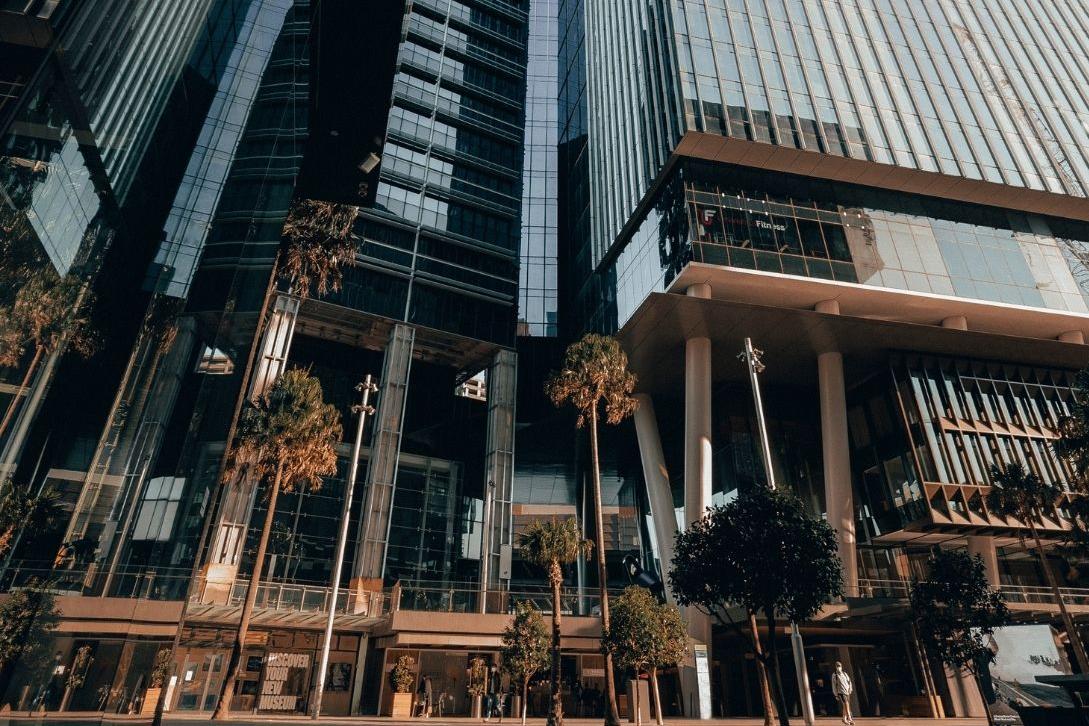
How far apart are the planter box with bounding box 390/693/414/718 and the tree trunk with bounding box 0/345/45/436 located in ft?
116

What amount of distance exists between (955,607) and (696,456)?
16.1m

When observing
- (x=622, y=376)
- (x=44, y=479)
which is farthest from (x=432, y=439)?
(x=44, y=479)

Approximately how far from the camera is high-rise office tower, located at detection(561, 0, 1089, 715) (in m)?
41.0

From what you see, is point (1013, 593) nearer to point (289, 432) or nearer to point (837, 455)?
point (837, 455)

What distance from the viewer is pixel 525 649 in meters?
28.0

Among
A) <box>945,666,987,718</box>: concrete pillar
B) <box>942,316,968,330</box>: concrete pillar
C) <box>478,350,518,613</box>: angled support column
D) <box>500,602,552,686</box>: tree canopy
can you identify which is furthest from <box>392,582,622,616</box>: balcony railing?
<box>942,316,968,330</box>: concrete pillar

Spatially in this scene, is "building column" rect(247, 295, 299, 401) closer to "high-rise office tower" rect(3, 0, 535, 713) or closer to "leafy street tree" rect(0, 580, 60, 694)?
"high-rise office tower" rect(3, 0, 535, 713)

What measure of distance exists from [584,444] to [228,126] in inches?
2222

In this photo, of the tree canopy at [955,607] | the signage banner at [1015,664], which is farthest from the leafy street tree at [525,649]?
the tree canopy at [955,607]

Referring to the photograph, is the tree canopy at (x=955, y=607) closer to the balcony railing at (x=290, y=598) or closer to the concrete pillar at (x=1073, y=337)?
the concrete pillar at (x=1073, y=337)

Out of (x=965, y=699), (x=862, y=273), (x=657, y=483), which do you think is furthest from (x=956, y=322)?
(x=965, y=699)

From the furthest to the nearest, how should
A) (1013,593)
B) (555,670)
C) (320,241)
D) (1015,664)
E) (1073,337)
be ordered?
(1073,337) → (1013,593) → (555,670) → (320,241) → (1015,664)

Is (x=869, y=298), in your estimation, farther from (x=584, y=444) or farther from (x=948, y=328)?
(x=584, y=444)

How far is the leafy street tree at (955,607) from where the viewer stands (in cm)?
2736
